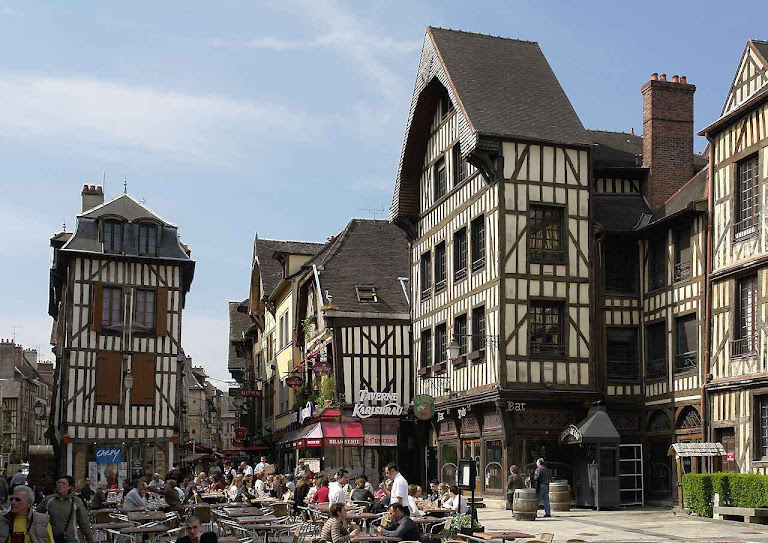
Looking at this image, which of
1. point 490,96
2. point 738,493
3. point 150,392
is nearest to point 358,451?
point 150,392

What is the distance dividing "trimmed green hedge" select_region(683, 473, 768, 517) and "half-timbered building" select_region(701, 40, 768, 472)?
874 mm

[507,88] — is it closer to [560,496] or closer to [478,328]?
[478,328]

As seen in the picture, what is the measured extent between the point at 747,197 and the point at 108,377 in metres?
20.5

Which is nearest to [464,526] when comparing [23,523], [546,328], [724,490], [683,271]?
[23,523]

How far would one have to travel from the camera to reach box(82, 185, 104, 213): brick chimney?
39.6 metres

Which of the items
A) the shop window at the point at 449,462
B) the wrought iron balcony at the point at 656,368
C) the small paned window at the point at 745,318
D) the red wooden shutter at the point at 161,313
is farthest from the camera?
the red wooden shutter at the point at 161,313

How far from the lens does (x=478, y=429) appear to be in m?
24.8

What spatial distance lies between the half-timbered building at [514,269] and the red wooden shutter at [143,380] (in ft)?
36.5

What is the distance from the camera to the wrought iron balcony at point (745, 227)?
20375mm

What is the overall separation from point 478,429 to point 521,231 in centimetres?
479

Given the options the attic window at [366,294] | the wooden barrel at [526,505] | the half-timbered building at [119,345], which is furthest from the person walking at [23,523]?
the attic window at [366,294]

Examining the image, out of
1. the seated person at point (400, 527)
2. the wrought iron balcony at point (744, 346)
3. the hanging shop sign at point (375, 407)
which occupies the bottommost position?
the seated person at point (400, 527)

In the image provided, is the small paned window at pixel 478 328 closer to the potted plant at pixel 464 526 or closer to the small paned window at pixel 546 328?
the small paned window at pixel 546 328

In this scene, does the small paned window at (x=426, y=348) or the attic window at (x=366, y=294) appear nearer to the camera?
the small paned window at (x=426, y=348)
